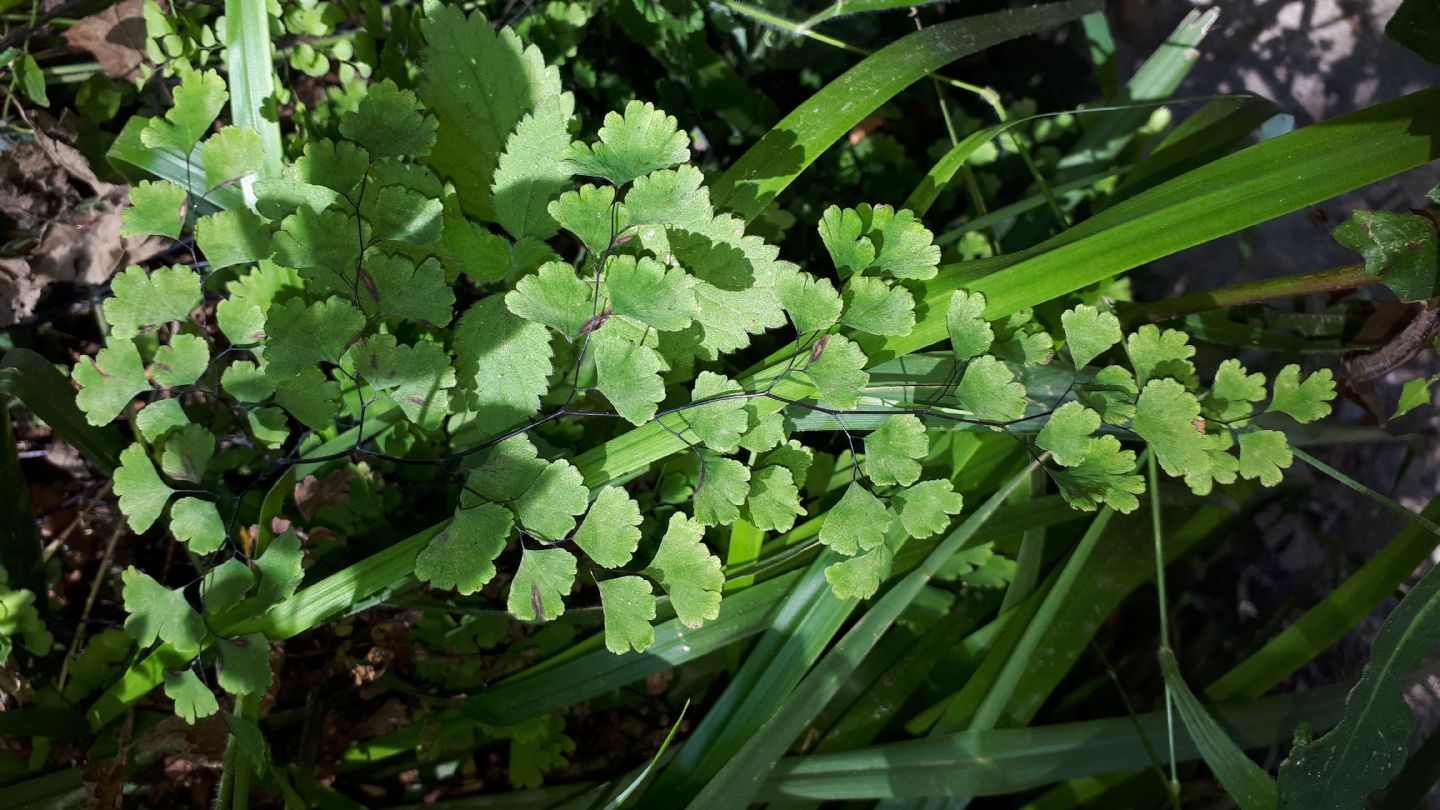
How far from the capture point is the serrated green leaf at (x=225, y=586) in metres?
1.00

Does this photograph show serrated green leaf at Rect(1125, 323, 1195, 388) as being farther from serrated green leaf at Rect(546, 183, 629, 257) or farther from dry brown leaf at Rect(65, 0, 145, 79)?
dry brown leaf at Rect(65, 0, 145, 79)

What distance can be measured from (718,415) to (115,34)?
3.52 ft

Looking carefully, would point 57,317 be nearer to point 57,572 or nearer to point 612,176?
point 57,572

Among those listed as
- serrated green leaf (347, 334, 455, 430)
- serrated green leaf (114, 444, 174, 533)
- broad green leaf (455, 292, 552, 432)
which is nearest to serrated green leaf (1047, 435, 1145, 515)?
broad green leaf (455, 292, 552, 432)

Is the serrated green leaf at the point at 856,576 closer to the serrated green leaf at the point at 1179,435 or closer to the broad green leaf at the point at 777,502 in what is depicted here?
the broad green leaf at the point at 777,502

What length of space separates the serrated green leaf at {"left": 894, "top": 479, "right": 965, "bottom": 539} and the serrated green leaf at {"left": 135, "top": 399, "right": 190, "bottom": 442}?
815 mm

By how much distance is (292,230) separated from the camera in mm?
A: 947

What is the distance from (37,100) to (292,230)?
0.61 metres

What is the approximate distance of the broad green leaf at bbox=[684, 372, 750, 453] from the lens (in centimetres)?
96

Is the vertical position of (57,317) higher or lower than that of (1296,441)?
higher

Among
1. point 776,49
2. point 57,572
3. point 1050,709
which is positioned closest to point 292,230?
point 57,572

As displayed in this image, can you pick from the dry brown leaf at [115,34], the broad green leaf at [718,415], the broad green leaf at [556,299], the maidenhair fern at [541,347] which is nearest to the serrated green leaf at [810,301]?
the maidenhair fern at [541,347]

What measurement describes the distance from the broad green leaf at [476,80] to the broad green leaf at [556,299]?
0.23 metres

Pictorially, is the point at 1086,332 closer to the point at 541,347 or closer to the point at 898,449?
the point at 898,449
